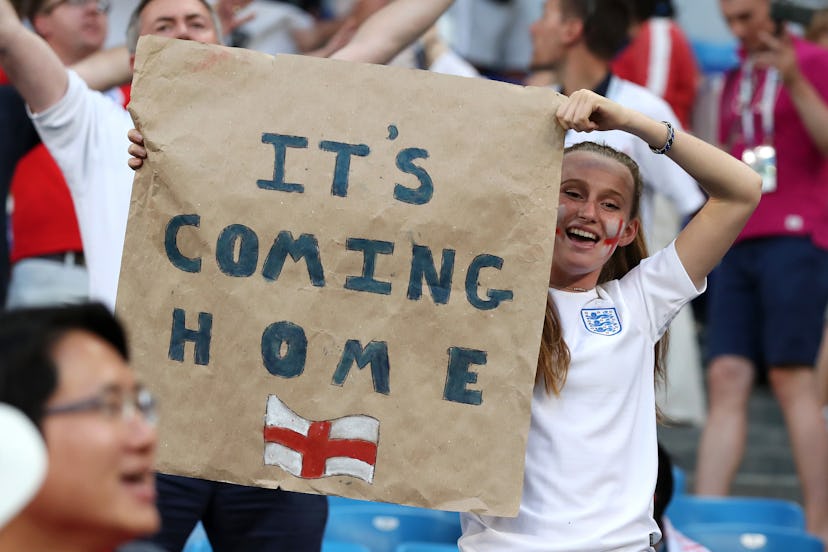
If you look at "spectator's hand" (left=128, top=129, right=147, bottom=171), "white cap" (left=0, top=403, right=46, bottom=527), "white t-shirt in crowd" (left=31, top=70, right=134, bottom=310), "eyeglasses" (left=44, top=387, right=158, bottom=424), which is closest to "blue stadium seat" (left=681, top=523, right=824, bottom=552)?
"white t-shirt in crowd" (left=31, top=70, right=134, bottom=310)

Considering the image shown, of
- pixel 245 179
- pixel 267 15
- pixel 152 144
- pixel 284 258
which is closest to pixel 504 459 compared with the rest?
pixel 284 258

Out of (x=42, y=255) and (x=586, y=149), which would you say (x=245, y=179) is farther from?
(x=42, y=255)

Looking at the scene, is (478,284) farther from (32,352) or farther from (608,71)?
(608,71)

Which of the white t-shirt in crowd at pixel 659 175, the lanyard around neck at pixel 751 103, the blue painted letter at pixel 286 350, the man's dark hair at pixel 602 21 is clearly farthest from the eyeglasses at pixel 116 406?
the lanyard around neck at pixel 751 103

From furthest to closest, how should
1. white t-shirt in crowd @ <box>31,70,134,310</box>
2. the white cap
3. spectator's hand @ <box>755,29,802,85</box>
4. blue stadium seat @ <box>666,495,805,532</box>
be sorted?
spectator's hand @ <box>755,29,802,85</box> < blue stadium seat @ <box>666,495,805,532</box> < white t-shirt in crowd @ <box>31,70,134,310</box> < the white cap

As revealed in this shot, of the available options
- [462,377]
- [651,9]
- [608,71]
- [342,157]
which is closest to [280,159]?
[342,157]

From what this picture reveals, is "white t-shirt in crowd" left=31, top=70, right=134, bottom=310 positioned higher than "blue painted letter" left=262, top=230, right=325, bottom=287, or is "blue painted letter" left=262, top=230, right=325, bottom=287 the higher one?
"white t-shirt in crowd" left=31, top=70, right=134, bottom=310

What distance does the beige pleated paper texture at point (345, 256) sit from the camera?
8.57 ft

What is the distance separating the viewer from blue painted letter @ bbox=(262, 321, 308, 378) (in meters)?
2.65

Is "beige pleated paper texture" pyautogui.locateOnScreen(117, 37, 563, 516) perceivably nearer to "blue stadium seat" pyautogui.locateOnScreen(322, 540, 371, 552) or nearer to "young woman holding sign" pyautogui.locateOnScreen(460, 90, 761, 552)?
Answer: "young woman holding sign" pyautogui.locateOnScreen(460, 90, 761, 552)

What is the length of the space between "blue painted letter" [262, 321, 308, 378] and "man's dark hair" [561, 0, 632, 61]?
2.62m

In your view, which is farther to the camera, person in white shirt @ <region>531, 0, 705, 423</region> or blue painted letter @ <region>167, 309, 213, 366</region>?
person in white shirt @ <region>531, 0, 705, 423</region>

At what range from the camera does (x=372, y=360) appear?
263cm

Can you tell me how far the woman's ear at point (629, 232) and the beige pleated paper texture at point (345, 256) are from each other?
355 millimetres
